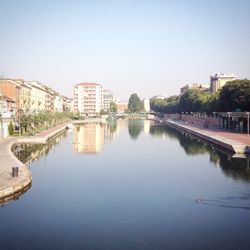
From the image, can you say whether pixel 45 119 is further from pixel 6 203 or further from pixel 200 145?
pixel 6 203

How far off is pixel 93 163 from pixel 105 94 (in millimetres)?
158580

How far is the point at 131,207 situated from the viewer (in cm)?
1719

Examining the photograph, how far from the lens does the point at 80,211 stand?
1645 cm

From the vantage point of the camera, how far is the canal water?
13219 millimetres

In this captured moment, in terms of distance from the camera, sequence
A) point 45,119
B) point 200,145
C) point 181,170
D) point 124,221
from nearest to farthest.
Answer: point 124,221
point 181,170
point 200,145
point 45,119

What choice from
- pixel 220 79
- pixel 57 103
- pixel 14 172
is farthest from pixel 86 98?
pixel 14 172

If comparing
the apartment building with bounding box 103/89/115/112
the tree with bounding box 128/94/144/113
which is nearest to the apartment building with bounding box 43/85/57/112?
the apartment building with bounding box 103/89/115/112

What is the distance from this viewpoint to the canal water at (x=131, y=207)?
13.2 metres

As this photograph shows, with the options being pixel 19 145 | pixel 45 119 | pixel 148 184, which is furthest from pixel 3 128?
pixel 148 184

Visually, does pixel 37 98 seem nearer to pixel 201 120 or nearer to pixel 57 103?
pixel 57 103

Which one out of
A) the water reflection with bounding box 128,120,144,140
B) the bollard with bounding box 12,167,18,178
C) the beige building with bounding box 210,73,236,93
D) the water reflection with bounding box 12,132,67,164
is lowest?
the water reflection with bounding box 128,120,144,140

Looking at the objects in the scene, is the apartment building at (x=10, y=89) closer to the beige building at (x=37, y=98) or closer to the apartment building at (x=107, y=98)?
the beige building at (x=37, y=98)

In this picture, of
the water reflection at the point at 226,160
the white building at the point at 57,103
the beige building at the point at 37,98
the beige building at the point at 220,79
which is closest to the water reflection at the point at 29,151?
the water reflection at the point at 226,160

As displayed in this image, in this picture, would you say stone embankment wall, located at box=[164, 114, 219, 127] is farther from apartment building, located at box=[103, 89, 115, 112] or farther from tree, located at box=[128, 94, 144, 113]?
apartment building, located at box=[103, 89, 115, 112]
